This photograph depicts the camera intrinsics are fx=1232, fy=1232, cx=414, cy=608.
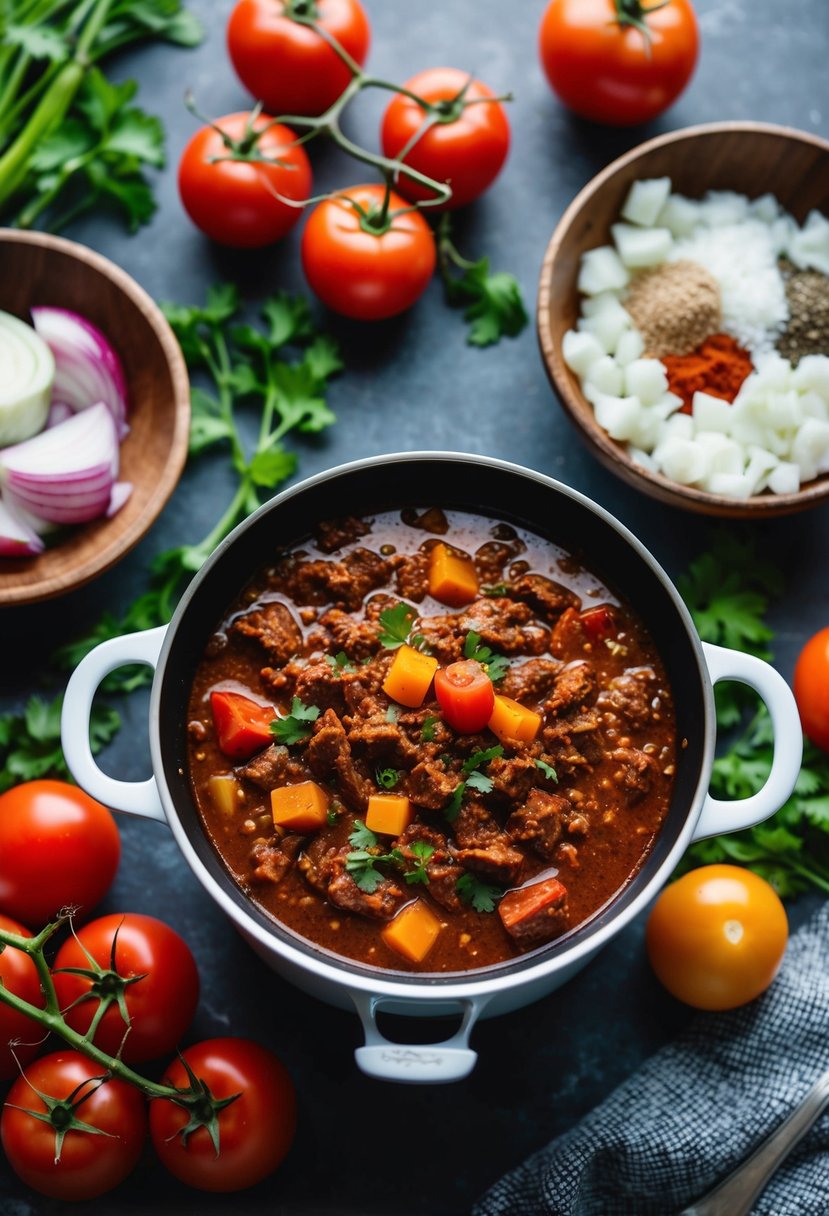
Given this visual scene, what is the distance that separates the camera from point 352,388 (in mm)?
4148

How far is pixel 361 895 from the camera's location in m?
3.18

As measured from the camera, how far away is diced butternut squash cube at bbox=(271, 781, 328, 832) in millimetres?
3244

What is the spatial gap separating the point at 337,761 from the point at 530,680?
57 cm

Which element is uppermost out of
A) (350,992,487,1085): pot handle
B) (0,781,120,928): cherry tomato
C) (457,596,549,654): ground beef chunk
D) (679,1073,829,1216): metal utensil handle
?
(457,596,549,654): ground beef chunk

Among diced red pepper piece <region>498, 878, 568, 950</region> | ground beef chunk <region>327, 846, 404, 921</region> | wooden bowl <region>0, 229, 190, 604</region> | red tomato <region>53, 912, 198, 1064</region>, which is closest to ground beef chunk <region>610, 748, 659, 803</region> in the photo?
diced red pepper piece <region>498, 878, 568, 950</region>

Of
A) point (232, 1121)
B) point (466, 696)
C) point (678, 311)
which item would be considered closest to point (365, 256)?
point (678, 311)

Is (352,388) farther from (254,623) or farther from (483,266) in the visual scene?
(254,623)

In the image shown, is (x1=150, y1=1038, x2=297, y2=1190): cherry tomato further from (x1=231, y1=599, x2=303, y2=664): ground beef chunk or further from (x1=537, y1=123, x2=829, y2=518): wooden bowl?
(x1=537, y1=123, x2=829, y2=518): wooden bowl

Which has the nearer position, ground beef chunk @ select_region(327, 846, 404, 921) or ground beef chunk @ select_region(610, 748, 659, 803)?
ground beef chunk @ select_region(327, 846, 404, 921)

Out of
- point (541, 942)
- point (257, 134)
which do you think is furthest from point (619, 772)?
point (257, 134)

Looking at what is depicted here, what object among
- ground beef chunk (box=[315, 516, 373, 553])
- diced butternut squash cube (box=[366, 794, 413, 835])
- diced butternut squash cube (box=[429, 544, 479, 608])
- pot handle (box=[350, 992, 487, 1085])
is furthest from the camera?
ground beef chunk (box=[315, 516, 373, 553])

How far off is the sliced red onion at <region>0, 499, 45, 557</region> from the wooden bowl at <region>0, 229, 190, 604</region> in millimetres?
38

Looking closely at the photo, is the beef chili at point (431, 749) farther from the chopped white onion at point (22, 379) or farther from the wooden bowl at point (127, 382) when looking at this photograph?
the chopped white onion at point (22, 379)

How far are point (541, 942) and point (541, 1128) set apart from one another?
847 millimetres
